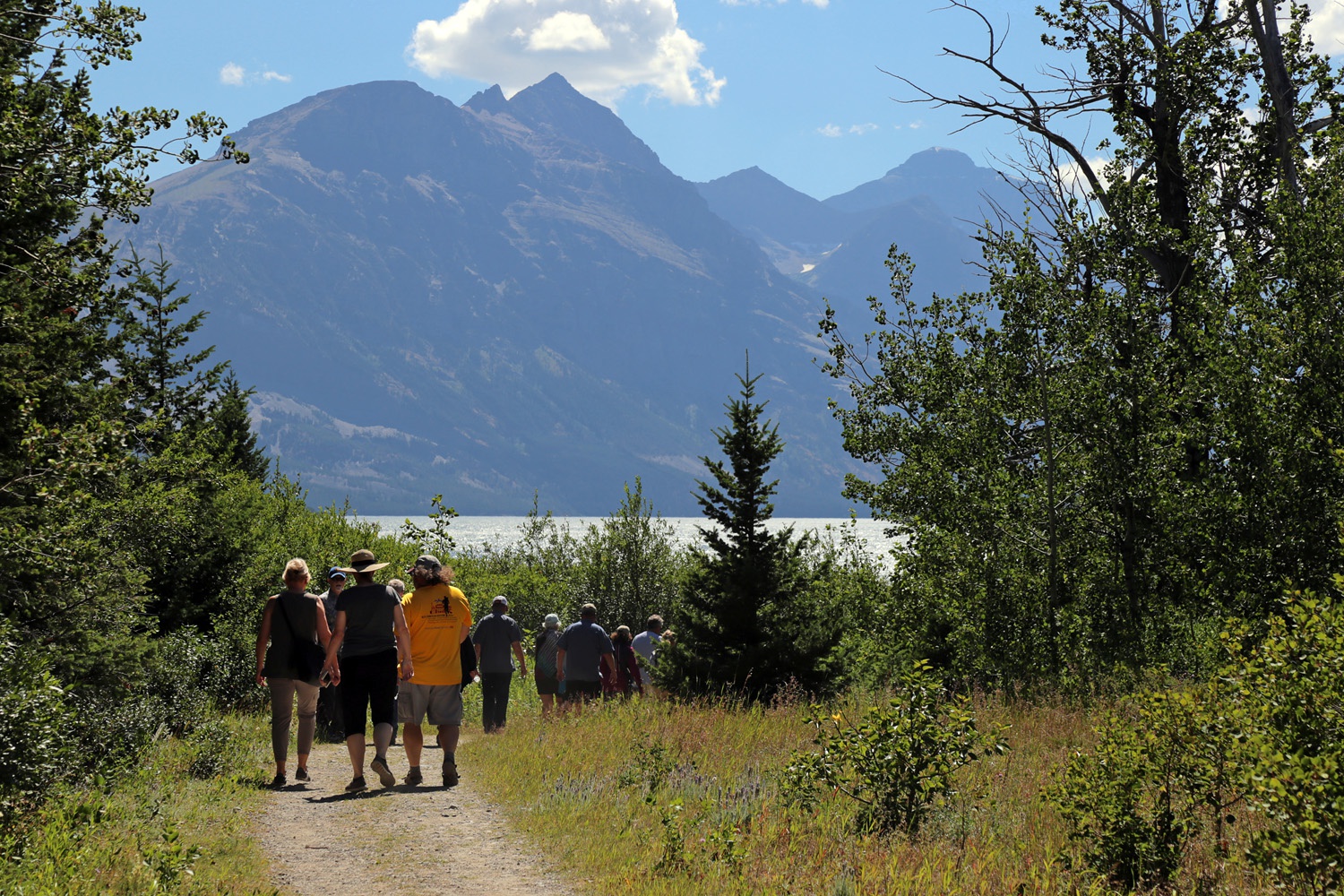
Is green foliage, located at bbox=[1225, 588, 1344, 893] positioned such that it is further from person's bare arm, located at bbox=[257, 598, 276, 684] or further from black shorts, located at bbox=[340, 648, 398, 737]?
person's bare arm, located at bbox=[257, 598, 276, 684]

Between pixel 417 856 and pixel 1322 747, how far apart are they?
527 centimetres

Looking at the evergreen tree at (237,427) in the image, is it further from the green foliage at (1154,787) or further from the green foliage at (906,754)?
the green foliage at (1154,787)

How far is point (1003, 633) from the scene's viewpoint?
46.9 ft

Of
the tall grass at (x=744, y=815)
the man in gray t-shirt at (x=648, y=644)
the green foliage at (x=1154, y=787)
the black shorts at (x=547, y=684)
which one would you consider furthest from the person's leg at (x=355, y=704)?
the man in gray t-shirt at (x=648, y=644)

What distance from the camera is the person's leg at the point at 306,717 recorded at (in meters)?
9.90

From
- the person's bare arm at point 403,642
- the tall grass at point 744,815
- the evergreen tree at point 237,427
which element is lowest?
the tall grass at point 744,815

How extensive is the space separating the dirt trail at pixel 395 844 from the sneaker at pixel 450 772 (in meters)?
0.10

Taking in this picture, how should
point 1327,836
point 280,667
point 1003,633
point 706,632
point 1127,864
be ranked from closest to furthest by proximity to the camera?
point 1327,836, point 1127,864, point 280,667, point 1003,633, point 706,632

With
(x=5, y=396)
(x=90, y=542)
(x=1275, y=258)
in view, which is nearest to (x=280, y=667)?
(x=90, y=542)

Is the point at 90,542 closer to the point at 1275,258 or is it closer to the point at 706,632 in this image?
the point at 706,632

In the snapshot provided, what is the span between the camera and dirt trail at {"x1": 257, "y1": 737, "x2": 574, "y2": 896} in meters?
6.19

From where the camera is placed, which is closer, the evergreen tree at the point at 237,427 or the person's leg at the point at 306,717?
the person's leg at the point at 306,717

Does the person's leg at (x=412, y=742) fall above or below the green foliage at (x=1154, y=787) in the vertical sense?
below

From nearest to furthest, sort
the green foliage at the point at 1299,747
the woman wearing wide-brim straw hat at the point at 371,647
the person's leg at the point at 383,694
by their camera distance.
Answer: the green foliage at the point at 1299,747 < the person's leg at the point at 383,694 < the woman wearing wide-brim straw hat at the point at 371,647
